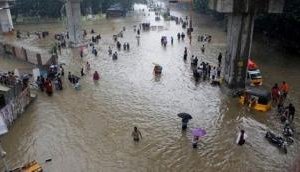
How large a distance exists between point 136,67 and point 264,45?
1922 cm

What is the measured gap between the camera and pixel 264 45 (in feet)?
145

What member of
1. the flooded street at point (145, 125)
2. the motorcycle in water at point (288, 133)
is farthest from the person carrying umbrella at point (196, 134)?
the motorcycle in water at point (288, 133)

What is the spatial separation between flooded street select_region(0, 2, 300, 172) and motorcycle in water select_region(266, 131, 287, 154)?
29cm

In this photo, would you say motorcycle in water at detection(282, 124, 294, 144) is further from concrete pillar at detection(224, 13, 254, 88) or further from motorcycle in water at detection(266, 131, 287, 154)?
concrete pillar at detection(224, 13, 254, 88)

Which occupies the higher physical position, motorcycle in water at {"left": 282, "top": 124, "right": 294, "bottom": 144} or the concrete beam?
the concrete beam

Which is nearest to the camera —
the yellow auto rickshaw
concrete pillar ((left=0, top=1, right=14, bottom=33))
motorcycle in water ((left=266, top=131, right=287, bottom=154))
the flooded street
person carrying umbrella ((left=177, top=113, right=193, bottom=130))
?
the flooded street

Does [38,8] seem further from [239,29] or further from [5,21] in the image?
[239,29]

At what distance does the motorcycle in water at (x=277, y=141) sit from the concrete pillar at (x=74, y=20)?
32.7 metres

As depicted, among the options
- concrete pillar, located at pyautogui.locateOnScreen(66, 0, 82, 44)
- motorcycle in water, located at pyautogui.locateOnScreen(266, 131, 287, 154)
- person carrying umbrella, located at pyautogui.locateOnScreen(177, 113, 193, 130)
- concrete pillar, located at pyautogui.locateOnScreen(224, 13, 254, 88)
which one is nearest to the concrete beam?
concrete pillar, located at pyautogui.locateOnScreen(224, 13, 254, 88)

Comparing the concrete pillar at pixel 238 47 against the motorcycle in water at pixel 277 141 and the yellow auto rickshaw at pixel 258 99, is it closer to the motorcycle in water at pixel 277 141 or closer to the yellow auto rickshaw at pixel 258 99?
the yellow auto rickshaw at pixel 258 99

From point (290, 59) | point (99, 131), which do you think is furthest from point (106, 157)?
point (290, 59)

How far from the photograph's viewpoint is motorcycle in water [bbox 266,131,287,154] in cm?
1812

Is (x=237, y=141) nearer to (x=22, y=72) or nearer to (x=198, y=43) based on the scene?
(x=22, y=72)

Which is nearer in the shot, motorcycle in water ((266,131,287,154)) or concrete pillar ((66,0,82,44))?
motorcycle in water ((266,131,287,154))
